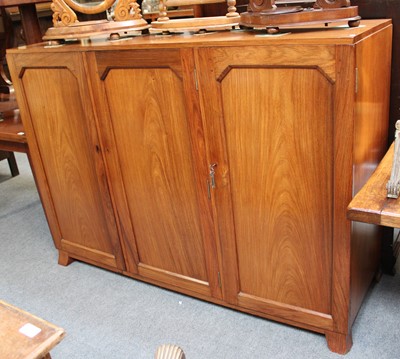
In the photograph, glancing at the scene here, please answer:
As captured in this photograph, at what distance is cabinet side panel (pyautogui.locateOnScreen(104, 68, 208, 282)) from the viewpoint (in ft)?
5.66

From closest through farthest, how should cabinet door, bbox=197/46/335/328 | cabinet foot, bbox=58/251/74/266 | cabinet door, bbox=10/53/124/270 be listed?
cabinet door, bbox=197/46/335/328
cabinet door, bbox=10/53/124/270
cabinet foot, bbox=58/251/74/266

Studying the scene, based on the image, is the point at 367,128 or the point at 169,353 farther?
the point at 367,128

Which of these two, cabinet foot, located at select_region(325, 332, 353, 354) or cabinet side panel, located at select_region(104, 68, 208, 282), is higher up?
cabinet side panel, located at select_region(104, 68, 208, 282)

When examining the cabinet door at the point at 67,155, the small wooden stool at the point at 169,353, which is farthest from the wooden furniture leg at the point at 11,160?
the small wooden stool at the point at 169,353

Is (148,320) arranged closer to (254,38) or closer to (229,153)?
(229,153)

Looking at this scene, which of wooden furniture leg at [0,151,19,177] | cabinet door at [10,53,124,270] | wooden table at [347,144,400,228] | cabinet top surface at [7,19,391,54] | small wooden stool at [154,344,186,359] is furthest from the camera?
wooden furniture leg at [0,151,19,177]

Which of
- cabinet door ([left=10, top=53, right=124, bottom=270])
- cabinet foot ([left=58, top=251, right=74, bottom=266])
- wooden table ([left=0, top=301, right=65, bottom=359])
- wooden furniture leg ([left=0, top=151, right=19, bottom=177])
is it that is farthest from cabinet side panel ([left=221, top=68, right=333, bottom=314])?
wooden furniture leg ([left=0, top=151, right=19, bottom=177])

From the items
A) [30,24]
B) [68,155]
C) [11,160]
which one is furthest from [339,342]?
[11,160]

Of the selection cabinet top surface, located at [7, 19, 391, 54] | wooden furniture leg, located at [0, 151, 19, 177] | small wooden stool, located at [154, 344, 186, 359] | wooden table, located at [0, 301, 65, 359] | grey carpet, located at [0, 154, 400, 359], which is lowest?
grey carpet, located at [0, 154, 400, 359]

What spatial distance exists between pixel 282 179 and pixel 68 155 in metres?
1.07

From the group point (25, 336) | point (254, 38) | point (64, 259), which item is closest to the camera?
point (25, 336)

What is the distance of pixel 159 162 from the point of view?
1851mm

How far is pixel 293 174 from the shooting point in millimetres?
1542

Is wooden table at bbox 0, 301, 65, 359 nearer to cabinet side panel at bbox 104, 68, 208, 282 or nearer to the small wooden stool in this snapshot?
the small wooden stool
